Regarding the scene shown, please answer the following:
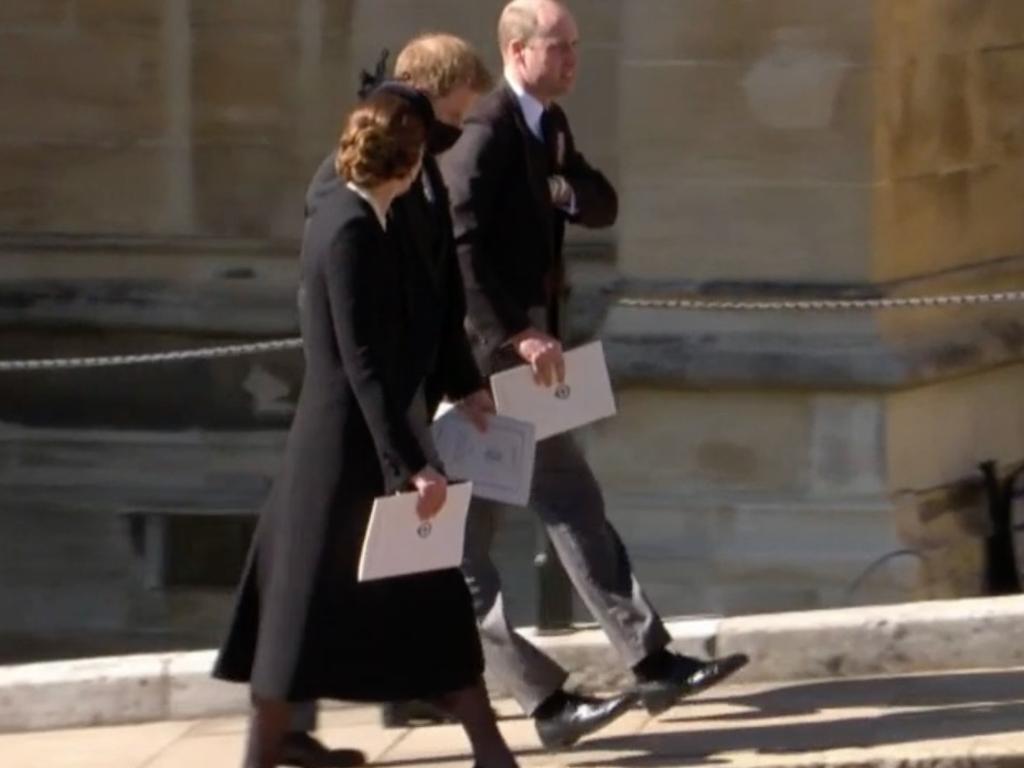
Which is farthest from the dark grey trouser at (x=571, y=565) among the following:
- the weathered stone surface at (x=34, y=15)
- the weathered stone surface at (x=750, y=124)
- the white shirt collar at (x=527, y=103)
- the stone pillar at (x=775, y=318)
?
the weathered stone surface at (x=34, y=15)

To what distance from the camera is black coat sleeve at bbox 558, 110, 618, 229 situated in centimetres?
724

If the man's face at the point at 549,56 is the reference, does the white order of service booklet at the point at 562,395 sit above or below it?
below

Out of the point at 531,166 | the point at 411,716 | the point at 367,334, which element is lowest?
the point at 411,716

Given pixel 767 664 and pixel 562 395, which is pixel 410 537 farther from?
pixel 767 664

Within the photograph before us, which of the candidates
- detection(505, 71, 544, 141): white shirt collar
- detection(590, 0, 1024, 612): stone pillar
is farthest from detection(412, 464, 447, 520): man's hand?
detection(590, 0, 1024, 612): stone pillar

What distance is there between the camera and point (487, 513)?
722cm

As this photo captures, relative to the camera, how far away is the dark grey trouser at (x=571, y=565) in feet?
23.6

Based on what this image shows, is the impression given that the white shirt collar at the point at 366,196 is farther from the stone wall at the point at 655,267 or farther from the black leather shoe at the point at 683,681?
the stone wall at the point at 655,267

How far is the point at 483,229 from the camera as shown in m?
7.02

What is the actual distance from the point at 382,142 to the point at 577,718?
1.51 metres

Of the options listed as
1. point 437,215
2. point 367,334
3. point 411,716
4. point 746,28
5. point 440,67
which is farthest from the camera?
point 746,28

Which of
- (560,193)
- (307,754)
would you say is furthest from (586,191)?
(307,754)

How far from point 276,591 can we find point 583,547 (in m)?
0.93

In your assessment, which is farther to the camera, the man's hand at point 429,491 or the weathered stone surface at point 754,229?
the weathered stone surface at point 754,229
